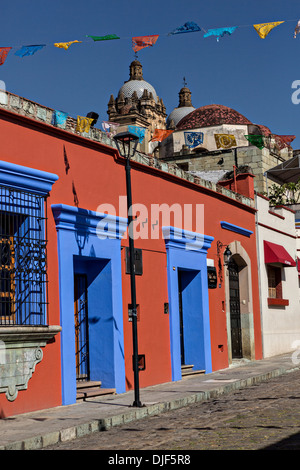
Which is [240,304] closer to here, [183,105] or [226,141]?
[226,141]

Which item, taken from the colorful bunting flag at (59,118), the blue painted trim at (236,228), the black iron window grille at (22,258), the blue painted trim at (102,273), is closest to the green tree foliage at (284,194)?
the blue painted trim at (236,228)

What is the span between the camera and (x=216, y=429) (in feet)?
26.7

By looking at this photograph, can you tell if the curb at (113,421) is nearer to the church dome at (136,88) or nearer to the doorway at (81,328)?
the doorway at (81,328)

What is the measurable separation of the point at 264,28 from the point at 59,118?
368 cm

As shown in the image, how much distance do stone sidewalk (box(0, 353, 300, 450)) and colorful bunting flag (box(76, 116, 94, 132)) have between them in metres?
4.54

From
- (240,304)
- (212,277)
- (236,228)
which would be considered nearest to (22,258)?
(212,277)

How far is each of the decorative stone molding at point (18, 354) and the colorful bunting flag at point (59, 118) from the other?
3334 mm

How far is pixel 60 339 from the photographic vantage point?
10938 millimetres

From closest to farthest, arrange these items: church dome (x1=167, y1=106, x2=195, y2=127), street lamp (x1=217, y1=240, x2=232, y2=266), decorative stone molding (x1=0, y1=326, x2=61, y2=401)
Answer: decorative stone molding (x1=0, y1=326, x2=61, y2=401) < street lamp (x1=217, y1=240, x2=232, y2=266) < church dome (x1=167, y1=106, x2=195, y2=127)

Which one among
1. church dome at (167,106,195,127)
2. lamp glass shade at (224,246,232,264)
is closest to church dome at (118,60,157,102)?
church dome at (167,106,195,127)

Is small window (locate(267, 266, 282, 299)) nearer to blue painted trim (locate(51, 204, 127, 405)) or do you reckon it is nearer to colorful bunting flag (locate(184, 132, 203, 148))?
blue painted trim (locate(51, 204, 127, 405))

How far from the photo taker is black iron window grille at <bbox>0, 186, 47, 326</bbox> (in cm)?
1005

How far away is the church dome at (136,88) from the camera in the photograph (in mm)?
78625

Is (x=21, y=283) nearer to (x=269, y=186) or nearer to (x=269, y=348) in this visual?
(x=269, y=348)
